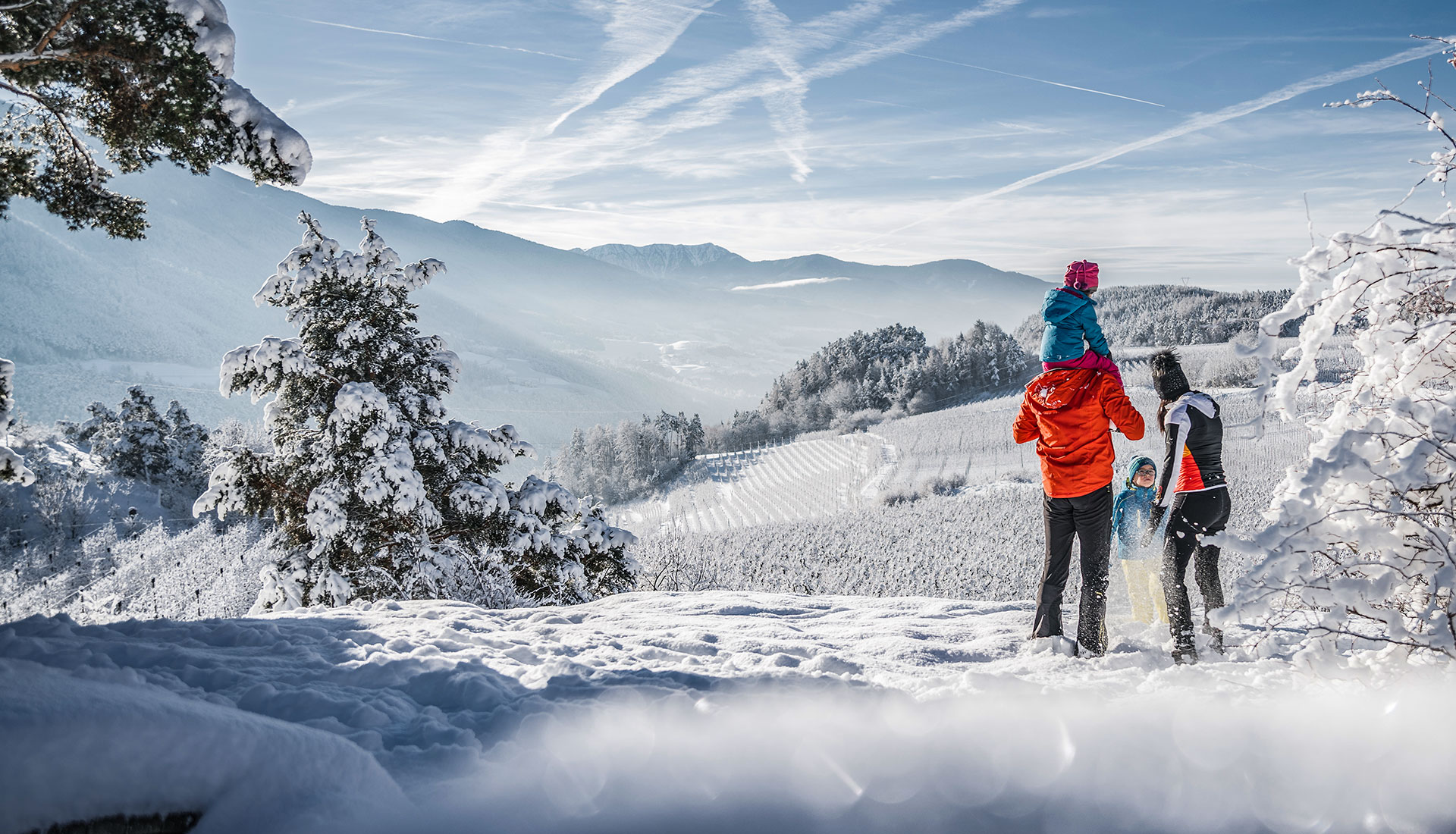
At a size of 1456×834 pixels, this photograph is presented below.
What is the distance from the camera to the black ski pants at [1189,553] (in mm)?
4148

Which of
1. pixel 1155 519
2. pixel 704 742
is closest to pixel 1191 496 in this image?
pixel 1155 519

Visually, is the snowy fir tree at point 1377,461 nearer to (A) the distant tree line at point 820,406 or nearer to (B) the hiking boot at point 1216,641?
(B) the hiking boot at point 1216,641

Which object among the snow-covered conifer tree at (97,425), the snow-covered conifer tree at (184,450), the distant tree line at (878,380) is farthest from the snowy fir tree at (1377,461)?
the distant tree line at (878,380)

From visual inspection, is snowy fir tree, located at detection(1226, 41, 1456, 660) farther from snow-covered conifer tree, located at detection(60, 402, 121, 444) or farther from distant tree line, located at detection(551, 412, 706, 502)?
distant tree line, located at detection(551, 412, 706, 502)

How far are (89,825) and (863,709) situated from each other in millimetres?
2779

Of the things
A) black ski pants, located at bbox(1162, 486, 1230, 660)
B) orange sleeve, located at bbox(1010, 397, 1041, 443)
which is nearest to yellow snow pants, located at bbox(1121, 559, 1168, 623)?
black ski pants, located at bbox(1162, 486, 1230, 660)

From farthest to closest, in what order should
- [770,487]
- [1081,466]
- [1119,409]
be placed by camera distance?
1. [770,487]
2. [1081,466]
3. [1119,409]

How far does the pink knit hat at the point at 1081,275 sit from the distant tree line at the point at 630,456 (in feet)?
205

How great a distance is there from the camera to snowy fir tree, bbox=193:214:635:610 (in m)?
9.52

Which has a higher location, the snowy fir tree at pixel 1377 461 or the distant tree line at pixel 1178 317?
the distant tree line at pixel 1178 317

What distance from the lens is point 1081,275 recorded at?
4273mm

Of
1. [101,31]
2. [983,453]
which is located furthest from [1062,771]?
[983,453]

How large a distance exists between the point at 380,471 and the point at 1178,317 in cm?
9602

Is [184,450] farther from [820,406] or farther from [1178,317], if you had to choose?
[1178,317]
